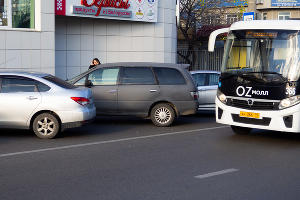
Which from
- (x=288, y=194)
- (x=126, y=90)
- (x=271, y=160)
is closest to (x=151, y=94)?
(x=126, y=90)

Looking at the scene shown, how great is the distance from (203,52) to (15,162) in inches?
918

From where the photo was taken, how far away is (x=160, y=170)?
8242mm

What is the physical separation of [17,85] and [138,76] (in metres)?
3.66

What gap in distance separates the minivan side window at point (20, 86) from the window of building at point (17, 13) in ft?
28.8

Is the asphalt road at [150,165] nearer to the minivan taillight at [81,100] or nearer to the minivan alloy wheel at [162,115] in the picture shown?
the minivan alloy wheel at [162,115]

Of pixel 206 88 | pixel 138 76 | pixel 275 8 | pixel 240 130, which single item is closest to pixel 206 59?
pixel 206 88

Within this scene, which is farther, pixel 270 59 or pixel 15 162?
pixel 270 59

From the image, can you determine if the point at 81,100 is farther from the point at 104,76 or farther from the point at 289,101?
the point at 289,101

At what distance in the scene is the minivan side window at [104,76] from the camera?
46.2 ft

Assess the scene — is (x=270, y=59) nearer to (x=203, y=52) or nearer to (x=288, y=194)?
(x=288, y=194)

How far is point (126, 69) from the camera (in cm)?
1412

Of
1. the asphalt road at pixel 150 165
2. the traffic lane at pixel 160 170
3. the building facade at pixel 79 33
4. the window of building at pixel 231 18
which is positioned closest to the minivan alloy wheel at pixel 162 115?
the asphalt road at pixel 150 165

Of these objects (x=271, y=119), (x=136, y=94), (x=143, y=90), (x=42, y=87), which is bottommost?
(x=271, y=119)

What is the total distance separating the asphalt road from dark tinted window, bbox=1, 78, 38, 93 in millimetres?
1080
